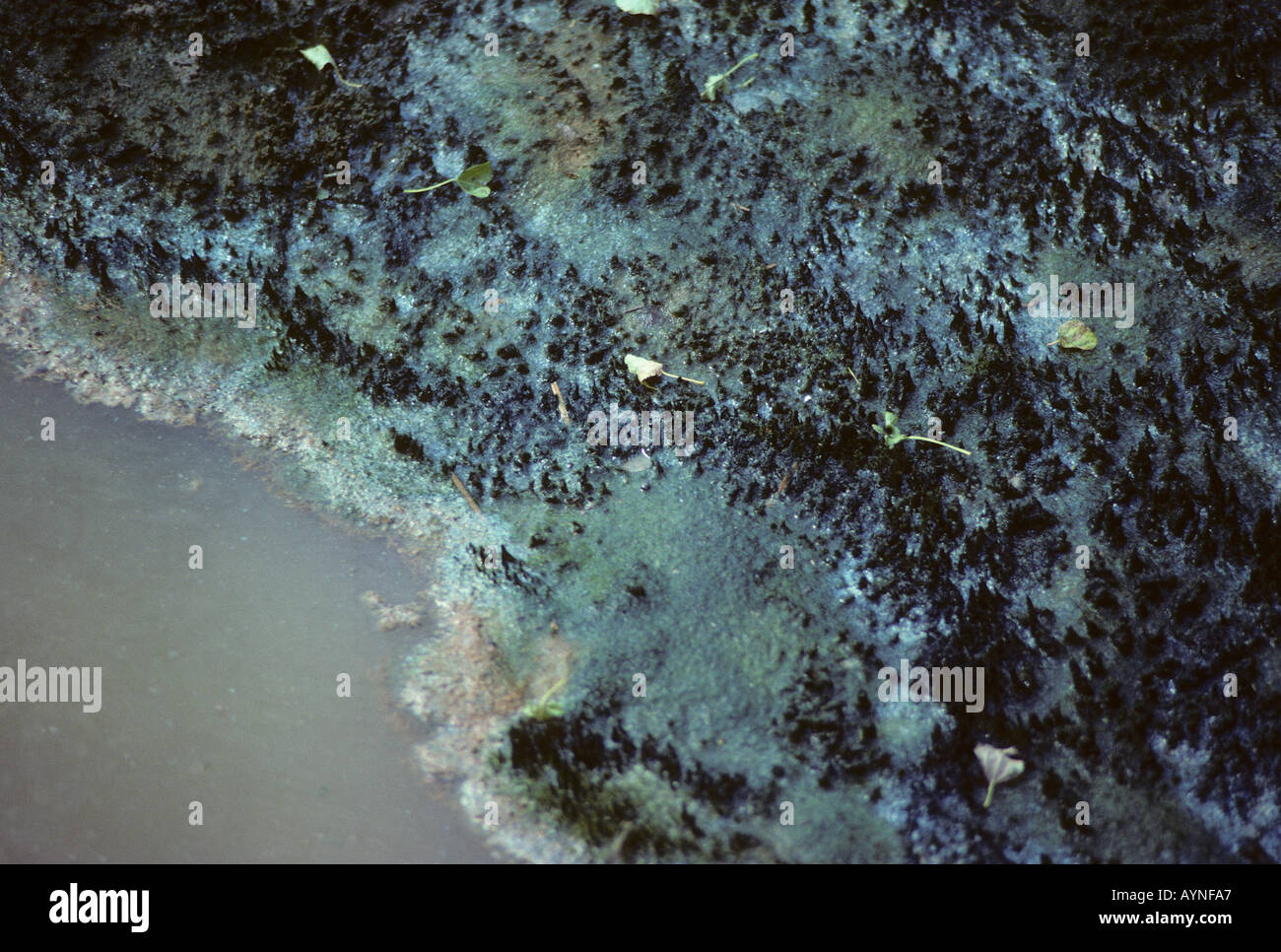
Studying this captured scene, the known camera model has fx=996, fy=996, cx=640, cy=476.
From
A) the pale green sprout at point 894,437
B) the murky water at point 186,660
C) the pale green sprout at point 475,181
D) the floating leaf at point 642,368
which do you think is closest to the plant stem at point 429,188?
the pale green sprout at point 475,181

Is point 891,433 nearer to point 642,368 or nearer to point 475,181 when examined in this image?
point 642,368

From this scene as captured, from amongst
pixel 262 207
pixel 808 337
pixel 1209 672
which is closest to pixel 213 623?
pixel 262 207

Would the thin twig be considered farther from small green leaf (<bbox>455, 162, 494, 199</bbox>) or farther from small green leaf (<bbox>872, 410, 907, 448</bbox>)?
small green leaf (<bbox>872, 410, 907, 448</bbox>)

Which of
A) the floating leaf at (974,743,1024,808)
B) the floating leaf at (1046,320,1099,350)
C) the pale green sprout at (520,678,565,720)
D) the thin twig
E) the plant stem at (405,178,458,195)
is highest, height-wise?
the plant stem at (405,178,458,195)

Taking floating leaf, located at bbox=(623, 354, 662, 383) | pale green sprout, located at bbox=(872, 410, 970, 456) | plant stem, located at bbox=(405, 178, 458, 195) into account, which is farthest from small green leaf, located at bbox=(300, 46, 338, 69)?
pale green sprout, located at bbox=(872, 410, 970, 456)

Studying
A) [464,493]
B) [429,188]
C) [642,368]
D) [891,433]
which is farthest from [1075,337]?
[429,188]

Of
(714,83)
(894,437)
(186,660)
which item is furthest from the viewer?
(714,83)

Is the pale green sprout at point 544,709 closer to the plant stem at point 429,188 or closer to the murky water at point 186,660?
the murky water at point 186,660
